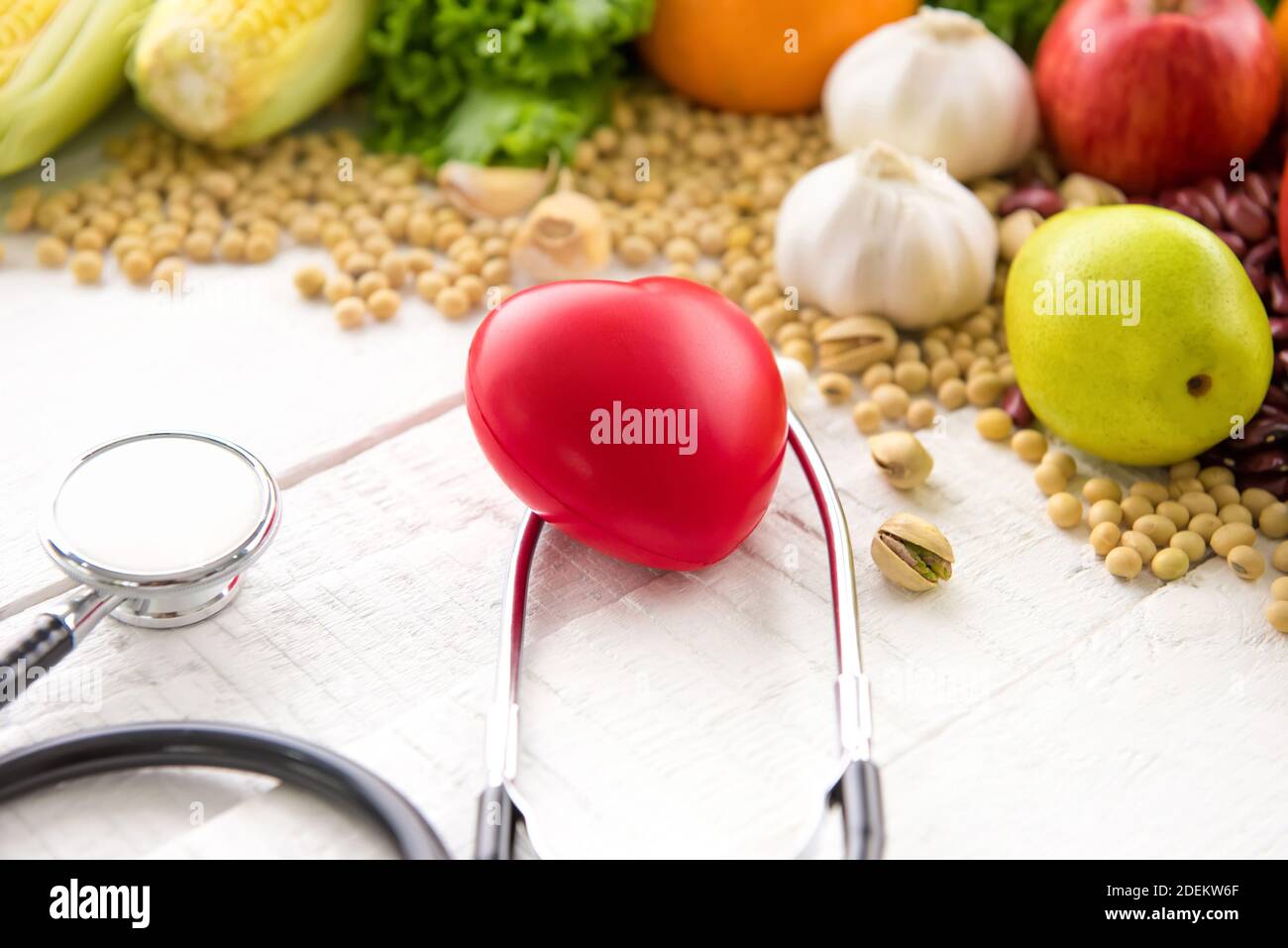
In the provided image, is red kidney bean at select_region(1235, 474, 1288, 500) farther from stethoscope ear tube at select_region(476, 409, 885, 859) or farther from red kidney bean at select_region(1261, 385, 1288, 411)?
stethoscope ear tube at select_region(476, 409, 885, 859)

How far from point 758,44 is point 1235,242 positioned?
1.51ft

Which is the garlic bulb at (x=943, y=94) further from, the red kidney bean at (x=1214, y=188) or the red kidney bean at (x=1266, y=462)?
the red kidney bean at (x=1266, y=462)

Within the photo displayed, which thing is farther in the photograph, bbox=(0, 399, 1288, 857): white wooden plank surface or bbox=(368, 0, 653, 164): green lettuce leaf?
bbox=(368, 0, 653, 164): green lettuce leaf

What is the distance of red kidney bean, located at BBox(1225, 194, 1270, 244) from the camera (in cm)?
100

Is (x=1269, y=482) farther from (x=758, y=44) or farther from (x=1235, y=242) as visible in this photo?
(x=758, y=44)

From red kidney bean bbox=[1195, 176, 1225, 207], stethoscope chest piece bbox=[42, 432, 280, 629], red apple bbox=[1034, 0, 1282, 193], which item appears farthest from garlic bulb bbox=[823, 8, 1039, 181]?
stethoscope chest piece bbox=[42, 432, 280, 629]

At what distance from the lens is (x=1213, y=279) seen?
835 millimetres

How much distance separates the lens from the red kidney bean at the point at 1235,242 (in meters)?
0.99

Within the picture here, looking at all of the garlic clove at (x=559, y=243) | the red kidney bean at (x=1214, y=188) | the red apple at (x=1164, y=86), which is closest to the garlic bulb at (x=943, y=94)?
the red apple at (x=1164, y=86)

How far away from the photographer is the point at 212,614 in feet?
2.56

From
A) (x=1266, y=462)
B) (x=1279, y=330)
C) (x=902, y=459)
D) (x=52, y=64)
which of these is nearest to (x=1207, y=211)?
(x=1279, y=330)

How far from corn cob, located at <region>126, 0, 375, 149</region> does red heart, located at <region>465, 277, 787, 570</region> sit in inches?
19.8

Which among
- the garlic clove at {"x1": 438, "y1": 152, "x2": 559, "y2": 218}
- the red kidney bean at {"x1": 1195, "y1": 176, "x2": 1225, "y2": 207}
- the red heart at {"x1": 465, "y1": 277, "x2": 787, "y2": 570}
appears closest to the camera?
the red heart at {"x1": 465, "y1": 277, "x2": 787, "y2": 570}

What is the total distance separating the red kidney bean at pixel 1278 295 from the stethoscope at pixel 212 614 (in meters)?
0.37
